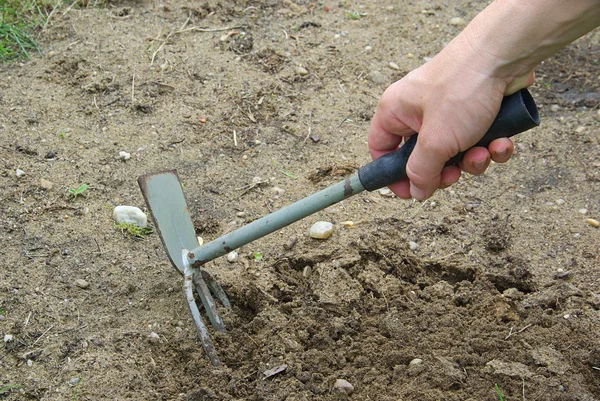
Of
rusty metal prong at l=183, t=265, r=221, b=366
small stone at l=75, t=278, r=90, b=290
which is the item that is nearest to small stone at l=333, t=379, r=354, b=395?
rusty metal prong at l=183, t=265, r=221, b=366

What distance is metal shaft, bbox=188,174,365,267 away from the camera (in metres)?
2.19

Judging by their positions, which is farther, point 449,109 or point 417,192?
point 417,192

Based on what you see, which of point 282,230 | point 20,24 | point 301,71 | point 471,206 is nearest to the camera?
point 282,230

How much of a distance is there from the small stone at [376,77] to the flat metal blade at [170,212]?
158cm

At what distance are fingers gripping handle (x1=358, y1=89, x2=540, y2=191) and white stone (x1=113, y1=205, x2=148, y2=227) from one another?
1.09 meters

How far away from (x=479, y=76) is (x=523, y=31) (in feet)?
0.53

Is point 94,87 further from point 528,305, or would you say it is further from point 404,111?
point 528,305

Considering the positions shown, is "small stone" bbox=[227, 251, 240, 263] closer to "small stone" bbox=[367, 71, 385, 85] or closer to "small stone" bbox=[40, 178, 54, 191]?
"small stone" bbox=[40, 178, 54, 191]

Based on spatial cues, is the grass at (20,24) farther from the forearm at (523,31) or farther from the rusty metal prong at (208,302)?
the forearm at (523,31)

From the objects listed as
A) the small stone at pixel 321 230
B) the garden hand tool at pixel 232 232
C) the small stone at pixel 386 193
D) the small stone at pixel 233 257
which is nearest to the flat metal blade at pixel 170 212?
the garden hand tool at pixel 232 232

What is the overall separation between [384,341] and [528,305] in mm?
580

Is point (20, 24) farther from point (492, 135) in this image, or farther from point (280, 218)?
point (492, 135)

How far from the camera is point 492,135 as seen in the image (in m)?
1.95

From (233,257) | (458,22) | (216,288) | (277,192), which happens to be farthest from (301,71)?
(216,288)
